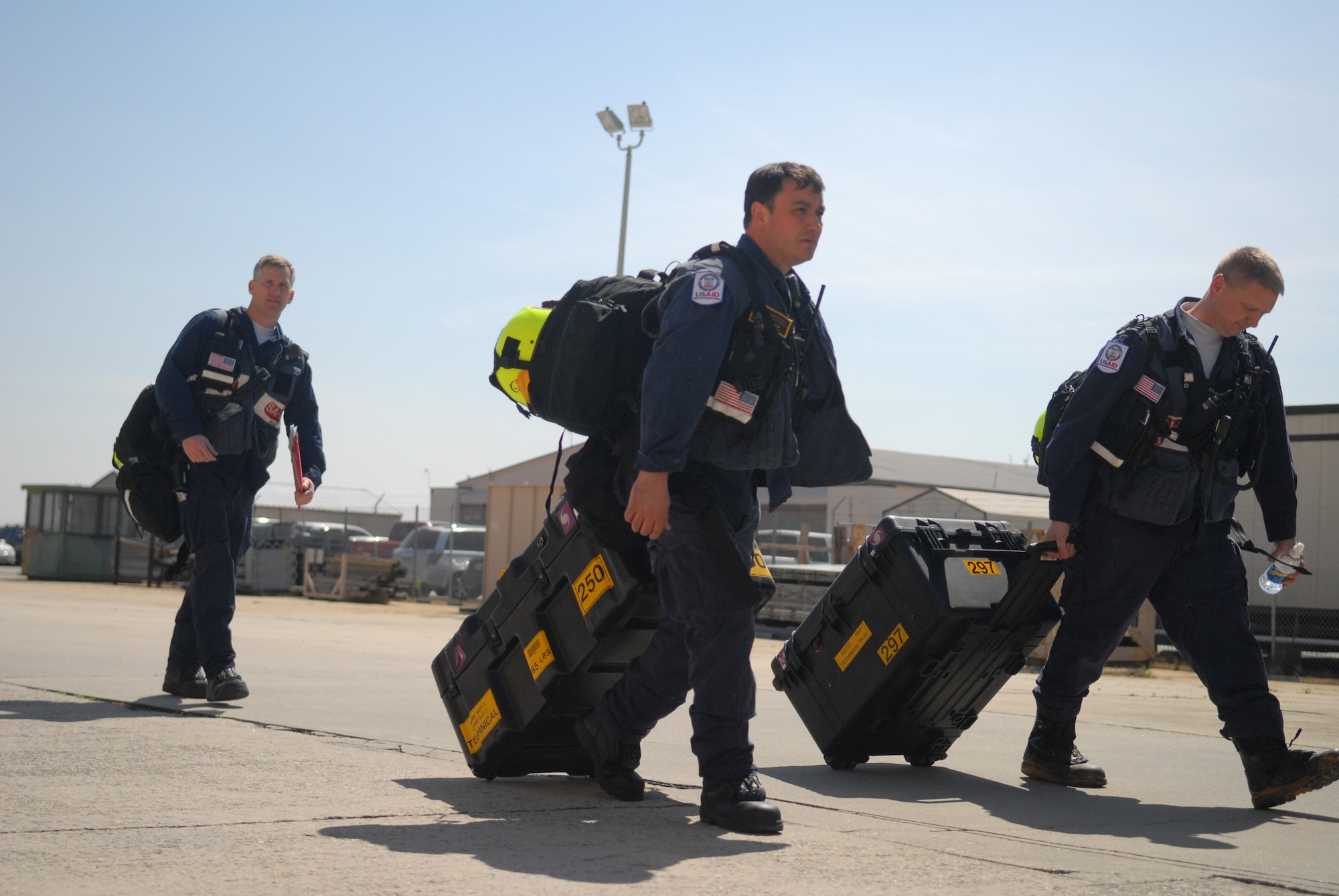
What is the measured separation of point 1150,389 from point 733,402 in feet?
5.17

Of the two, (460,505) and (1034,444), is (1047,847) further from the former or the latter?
(460,505)

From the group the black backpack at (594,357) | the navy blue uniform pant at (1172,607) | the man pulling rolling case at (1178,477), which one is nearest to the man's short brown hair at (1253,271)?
the man pulling rolling case at (1178,477)

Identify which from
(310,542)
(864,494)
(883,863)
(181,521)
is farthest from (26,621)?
(864,494)

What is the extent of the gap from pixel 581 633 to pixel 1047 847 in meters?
1.38

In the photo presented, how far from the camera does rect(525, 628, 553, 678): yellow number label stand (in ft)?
12.6

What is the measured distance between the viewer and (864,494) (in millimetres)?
39656

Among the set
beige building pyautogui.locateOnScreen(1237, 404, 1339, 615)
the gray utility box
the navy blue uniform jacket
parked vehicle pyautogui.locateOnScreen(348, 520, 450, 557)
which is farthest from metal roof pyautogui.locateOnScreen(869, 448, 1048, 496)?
the navy blue uniform jacket

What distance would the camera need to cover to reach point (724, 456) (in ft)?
11.6

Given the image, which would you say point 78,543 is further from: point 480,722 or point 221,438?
point 480,722

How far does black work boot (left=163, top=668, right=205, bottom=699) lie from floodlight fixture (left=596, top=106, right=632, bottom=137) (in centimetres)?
2195

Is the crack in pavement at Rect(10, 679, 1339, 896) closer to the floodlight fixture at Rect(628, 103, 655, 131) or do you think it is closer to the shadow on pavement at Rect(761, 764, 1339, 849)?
the shadow on pavement at Rect(761, 764, 1339, 849)

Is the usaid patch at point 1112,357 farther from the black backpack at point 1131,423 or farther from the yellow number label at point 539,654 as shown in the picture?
the yellow number label at point 539,654

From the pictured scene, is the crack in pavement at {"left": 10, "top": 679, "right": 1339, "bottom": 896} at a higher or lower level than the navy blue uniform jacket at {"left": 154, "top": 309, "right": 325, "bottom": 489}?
lower

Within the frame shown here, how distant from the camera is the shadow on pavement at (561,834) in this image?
284 cm
